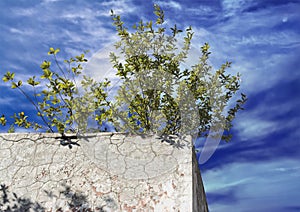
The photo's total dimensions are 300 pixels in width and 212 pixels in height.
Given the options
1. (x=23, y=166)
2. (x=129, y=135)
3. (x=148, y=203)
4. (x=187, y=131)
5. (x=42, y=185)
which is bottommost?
(x=148, y=203)

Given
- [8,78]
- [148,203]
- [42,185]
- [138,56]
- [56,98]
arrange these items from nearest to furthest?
[148,203], [42,185], [8,78], [56,98], [138,56]

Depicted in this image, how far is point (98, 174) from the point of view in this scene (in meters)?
5.09

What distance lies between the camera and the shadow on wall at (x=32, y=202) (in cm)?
481

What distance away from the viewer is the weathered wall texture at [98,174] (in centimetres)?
477

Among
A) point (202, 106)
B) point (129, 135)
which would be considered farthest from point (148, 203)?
point (202, 106)

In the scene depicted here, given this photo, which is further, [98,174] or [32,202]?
[98,174]

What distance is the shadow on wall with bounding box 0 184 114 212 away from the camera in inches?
189

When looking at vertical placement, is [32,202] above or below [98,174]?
below

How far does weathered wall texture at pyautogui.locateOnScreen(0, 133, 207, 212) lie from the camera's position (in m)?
4.77

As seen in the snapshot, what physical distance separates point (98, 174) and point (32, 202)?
1.06m

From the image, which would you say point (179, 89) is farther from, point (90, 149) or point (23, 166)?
point (23, 166)

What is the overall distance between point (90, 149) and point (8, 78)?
2.05m

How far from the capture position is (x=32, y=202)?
4.98 metres

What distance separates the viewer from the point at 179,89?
7691 millimetres
